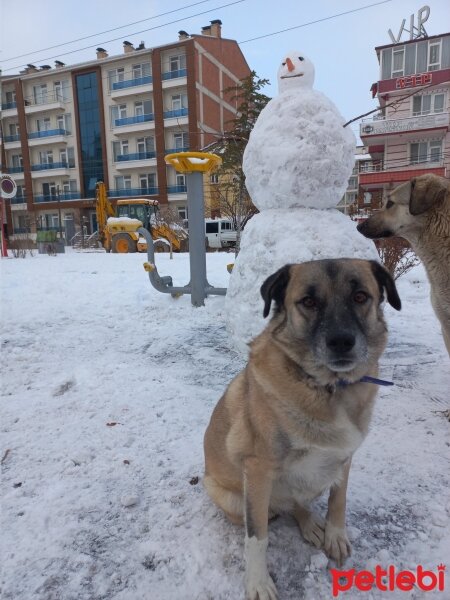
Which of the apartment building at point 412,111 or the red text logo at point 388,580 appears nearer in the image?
the red text logo at point 388,580

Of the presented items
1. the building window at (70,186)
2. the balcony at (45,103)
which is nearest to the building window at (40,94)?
the balcony at (45,103)

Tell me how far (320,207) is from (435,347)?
209 cm

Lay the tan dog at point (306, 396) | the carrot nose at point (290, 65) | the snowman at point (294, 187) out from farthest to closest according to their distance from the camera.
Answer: the carrot nose at point (290, 65) → the snowman at point (294, 187) → the tan dog at point (306, 396)

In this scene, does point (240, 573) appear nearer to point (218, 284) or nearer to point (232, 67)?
point (218, 284)

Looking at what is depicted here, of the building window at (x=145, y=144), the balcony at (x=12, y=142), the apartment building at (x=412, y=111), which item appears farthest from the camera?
the balcony at (x=12, y=142)

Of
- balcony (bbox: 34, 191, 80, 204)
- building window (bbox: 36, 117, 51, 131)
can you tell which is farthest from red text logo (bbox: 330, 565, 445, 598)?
building window (bbox: 36, 117, 51, 131)

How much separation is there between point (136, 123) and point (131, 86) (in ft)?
11.2

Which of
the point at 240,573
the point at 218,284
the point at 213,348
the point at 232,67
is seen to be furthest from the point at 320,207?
the point at 232,67

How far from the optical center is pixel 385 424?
2.69 metres

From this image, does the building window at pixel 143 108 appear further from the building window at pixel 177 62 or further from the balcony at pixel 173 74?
the building window at pixel 177 62

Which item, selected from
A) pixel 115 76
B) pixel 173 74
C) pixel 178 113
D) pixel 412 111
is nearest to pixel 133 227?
pixel 178 113

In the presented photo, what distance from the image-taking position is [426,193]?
2859mm

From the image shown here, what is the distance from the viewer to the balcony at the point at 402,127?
76.6 feet

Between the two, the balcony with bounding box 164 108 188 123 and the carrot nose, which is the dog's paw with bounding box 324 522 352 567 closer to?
the carrot nose
